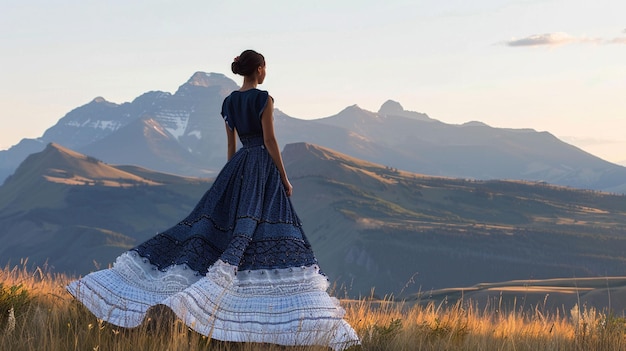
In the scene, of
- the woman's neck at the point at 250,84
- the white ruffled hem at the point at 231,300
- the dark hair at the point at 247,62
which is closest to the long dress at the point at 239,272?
the white ruffled hem at the point at 231,300

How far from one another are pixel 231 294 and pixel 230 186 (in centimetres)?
157

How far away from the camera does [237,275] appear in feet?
23.3

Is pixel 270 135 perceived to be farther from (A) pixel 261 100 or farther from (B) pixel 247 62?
(B) pixel 247 62

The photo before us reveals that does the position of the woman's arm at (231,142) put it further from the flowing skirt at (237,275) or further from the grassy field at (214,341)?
the grassy field at (214,341)

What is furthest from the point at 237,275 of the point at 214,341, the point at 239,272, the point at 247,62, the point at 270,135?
the point at 247,62

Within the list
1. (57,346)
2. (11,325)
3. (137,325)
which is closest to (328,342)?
(137,325)

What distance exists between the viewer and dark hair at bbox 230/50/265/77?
8141 mm

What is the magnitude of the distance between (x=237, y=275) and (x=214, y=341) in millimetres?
715

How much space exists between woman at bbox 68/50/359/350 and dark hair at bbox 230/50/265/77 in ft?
0.04

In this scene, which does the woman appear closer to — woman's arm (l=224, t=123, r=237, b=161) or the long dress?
the long dress

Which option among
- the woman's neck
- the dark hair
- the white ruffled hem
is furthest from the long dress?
the dark hair

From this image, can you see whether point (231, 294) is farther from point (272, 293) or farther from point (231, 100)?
point (231, 100)

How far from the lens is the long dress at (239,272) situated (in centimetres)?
663

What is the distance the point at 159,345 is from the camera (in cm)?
616
